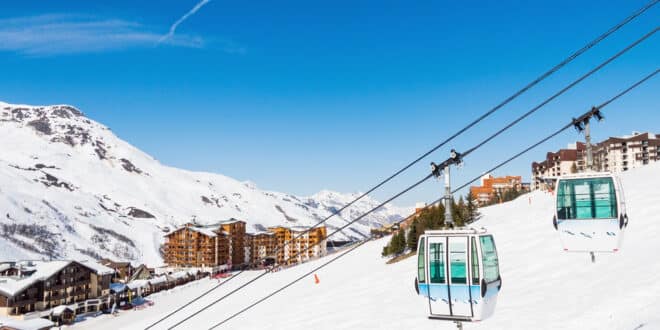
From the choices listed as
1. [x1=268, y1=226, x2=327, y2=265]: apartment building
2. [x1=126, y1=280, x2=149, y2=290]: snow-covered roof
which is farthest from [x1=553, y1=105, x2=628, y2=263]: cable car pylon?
[x1=268, y1=226, x2=327, y2=265]: apartment building

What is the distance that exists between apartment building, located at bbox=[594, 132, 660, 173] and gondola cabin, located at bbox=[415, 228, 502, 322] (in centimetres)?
12538

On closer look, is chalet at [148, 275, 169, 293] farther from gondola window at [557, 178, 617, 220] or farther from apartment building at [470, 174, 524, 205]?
apartment building at [470, 174, 524, 205]

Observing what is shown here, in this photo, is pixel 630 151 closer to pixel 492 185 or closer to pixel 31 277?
pixel 492 185

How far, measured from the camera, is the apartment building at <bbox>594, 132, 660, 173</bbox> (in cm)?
12044

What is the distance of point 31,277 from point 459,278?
228ft

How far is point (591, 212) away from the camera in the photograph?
14.1 metres

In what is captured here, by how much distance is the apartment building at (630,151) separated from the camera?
395 feet

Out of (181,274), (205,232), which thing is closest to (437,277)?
(181,274)

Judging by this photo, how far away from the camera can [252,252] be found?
144 m

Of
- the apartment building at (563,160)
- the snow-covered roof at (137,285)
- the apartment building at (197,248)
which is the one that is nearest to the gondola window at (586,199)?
the snow-covered roof at (137,285)

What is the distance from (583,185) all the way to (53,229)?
618 feet

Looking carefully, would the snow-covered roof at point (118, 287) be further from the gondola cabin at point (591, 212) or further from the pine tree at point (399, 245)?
the gondola cabin at point (591, 212)

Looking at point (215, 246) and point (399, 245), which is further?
point (215, 246)

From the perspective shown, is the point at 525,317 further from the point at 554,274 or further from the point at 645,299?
the point at 554,274
